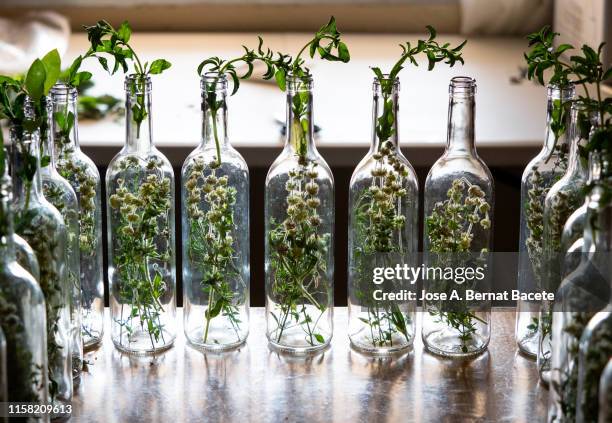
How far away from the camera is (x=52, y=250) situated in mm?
1048

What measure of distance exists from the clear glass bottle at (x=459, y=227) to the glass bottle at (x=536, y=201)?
0.14ft

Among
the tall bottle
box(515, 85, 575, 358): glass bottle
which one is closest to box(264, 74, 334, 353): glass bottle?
box(515, 85, 575, 358): glass bottle

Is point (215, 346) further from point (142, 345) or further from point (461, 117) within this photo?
point (461, 117)

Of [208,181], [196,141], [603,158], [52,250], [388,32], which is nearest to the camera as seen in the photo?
[603,158]

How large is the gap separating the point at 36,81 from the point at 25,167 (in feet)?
0.42

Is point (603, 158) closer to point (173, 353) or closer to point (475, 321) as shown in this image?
point (475, 321)

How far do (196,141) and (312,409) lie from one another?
1.18 metres

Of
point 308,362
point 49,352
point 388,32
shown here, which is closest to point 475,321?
point 308,362

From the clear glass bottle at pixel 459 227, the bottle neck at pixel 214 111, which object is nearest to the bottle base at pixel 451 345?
the clear glass bottle at pixel 459 227

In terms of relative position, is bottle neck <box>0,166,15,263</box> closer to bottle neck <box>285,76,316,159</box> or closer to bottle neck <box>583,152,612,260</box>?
bottle neck <box>285,76,316,159</box>

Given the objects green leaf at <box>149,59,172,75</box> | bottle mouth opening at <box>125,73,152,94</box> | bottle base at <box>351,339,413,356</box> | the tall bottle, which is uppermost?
green leaf at <box>149,59,172,75</box>

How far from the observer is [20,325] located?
3.03ft

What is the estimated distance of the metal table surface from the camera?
107 cm

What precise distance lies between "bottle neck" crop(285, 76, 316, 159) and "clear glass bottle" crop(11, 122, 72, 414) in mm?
278
